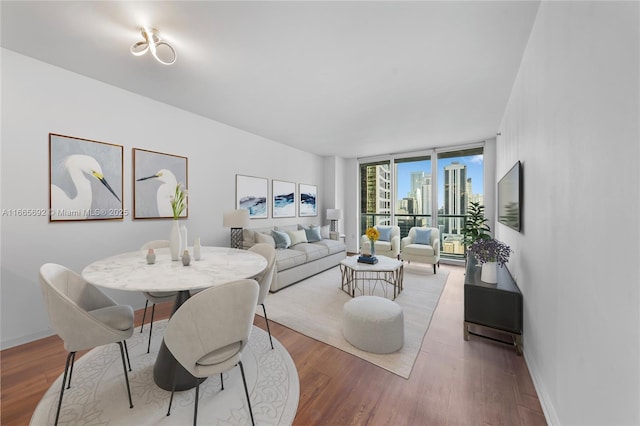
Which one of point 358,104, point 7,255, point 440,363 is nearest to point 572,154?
point 440,363

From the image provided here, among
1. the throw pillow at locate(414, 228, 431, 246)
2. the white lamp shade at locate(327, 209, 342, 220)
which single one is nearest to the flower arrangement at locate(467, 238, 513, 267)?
the throw pillow at locate(414, 228, 431, 246)

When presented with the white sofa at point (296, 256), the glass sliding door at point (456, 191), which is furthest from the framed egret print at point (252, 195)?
the glass sliding door at point (456, 191)

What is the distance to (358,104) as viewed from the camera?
327 cm

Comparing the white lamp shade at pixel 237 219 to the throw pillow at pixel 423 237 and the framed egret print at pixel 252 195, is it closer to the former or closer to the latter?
the framed egret print at pixel 252 195

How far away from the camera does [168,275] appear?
1572 mm

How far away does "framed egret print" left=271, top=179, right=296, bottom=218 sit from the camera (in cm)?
510

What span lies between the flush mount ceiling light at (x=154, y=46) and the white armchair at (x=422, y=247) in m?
4.75

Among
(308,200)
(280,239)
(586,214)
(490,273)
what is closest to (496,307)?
(490,273)

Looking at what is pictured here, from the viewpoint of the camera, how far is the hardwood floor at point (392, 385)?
57.9 inches

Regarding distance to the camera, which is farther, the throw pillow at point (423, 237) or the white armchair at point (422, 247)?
the throw pillow at point (423, 237)

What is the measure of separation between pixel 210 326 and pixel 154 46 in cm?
222

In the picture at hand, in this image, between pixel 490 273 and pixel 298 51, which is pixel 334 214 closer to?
pixel 490 273

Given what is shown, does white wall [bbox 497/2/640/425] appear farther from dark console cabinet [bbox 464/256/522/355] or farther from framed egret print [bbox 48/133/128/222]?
framed egret print [bbox 48/133/128/222]

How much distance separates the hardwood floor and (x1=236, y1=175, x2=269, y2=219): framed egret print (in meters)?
2.71
